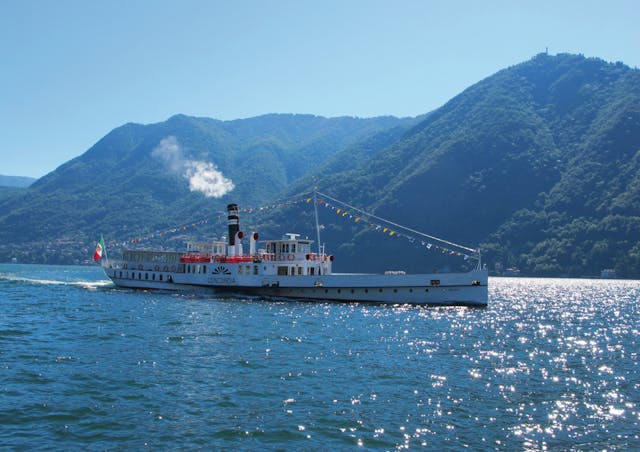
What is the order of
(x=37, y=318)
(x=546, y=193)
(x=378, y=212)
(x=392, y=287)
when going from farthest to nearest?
(x=378, y=212)
(x=546, y=193)
(x=392, y=287)
(x=37, y=318)

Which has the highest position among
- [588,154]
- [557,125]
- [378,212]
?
[557,125]

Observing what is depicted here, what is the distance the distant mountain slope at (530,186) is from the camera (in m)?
130

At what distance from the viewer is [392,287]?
46.7m

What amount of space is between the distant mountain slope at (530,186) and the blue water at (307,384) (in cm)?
10099

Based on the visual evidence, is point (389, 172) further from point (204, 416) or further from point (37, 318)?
point (204, 416)

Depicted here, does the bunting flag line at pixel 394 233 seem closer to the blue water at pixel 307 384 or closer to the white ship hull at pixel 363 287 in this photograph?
the white ship hull at pixel 363 287

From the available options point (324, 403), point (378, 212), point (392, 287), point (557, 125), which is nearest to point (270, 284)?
point (392, 287)

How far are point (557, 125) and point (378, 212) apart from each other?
229 ft

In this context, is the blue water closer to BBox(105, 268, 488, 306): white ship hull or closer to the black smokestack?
BBox(105, 268, 488, 306): white ship hull

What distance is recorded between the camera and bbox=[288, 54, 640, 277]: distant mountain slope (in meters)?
130

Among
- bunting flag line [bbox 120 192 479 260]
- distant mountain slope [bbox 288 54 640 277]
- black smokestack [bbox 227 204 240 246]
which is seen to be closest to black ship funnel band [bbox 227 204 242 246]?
black smokestack [bbox 227 204 240 246]

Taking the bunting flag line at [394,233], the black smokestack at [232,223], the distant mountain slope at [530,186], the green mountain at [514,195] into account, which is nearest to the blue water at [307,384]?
the bunting flag line at [394,233]

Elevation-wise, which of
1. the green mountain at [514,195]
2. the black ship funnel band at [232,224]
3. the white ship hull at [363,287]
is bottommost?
the white ship hull at [363,287]

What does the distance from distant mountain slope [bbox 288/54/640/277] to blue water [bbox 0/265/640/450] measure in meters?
101
